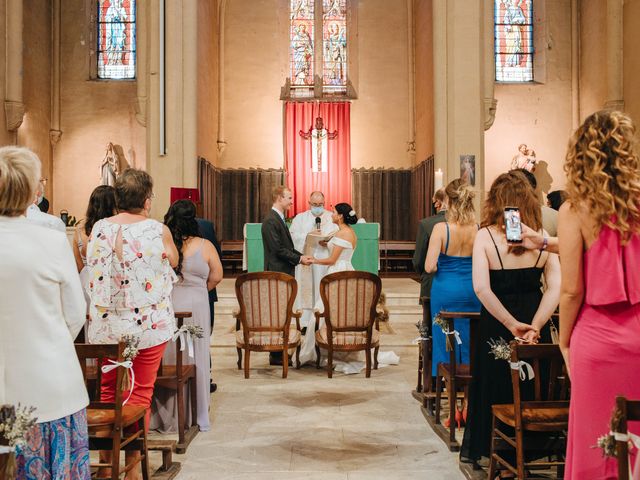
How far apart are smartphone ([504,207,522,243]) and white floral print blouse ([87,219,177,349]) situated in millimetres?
1684

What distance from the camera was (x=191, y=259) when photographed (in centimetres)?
448

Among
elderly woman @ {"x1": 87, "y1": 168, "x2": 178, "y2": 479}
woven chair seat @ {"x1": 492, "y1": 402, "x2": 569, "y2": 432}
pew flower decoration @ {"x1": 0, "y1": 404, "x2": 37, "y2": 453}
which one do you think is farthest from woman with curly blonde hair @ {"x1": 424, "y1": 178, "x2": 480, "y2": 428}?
pew flower decoration @ {"x1": 0, "y1": 404, "x2": 37, "y2": 453}

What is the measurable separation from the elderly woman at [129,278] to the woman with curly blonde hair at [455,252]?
185 cm

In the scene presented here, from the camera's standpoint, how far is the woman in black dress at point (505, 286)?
3375mm

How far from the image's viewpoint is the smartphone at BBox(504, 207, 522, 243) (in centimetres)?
279

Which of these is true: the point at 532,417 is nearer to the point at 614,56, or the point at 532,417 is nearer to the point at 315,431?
the point at 315,431

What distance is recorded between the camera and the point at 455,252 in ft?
14.5

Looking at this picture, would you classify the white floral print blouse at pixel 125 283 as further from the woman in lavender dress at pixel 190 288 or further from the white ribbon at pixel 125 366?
the woman in lavender dress at pixel 190 288

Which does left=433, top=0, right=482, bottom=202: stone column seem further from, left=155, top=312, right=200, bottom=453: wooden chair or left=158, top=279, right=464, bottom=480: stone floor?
left=155, top=312, right=200, bottom=453: wooden chair

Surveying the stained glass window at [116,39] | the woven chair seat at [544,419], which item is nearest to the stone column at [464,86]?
the stained glass window at [116,39]

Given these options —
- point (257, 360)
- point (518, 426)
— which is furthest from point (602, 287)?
point (257, 360)

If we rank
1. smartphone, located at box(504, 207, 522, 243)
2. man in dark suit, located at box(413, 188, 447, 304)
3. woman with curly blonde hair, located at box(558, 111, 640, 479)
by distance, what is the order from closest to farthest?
woman with curly blonde hair, located at box(558, 111, 640, 479), smartphone, located at box(504, 207, 522, 243), man in dark suit, located at box(413, 188, 447, 304)

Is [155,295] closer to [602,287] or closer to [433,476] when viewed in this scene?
[433,476]

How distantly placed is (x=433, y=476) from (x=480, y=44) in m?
9.86
